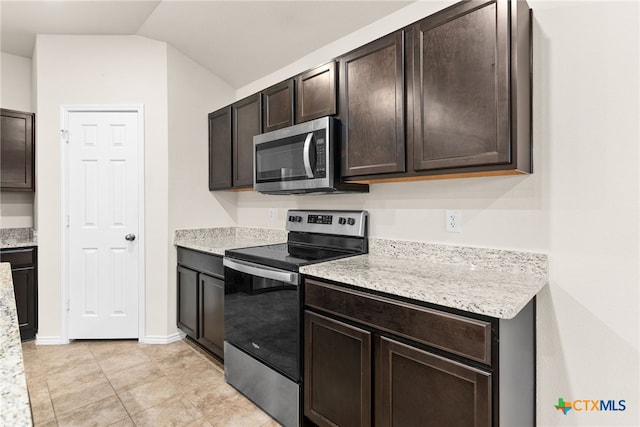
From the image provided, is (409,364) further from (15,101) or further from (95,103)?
(15,101)

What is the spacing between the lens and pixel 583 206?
4.98 ft

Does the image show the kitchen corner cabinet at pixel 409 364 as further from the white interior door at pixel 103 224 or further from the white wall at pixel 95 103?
the white interior door at pixel 103 224

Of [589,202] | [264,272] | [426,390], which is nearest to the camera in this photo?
[426,390]

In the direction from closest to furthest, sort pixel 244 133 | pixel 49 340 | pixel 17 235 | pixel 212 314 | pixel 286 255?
pixel 286 255, pixel 212 314, pixel 244 133, pixel 49 340, pixel 17 235

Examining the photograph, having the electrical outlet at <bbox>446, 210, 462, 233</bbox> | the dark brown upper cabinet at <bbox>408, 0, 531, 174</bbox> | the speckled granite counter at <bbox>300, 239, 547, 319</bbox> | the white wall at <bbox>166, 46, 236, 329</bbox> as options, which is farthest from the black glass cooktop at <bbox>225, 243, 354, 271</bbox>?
the white wall at <bbox>166, 46, 236, 329</bbox>

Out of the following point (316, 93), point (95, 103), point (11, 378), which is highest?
point (95, 103)

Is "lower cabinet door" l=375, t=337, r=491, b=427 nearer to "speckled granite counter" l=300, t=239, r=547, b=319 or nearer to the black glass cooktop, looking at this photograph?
"speckled granite counter" l=300, t=239, r=547, b=319

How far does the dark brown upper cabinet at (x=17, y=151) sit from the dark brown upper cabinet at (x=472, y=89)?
3.45 m

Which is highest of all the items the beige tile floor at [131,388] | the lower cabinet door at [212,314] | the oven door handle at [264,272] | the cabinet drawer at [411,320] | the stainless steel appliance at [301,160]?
the stainless steel appliance at [301,160]

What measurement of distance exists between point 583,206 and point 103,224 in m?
3.40

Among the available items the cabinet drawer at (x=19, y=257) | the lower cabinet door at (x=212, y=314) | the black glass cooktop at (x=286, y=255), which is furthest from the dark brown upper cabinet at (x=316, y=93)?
the cabinet drawer at (x=19, y=257)

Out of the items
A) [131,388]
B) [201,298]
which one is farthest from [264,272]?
[131,388]

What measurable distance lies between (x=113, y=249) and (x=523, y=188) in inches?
124

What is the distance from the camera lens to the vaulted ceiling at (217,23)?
2385 mm
